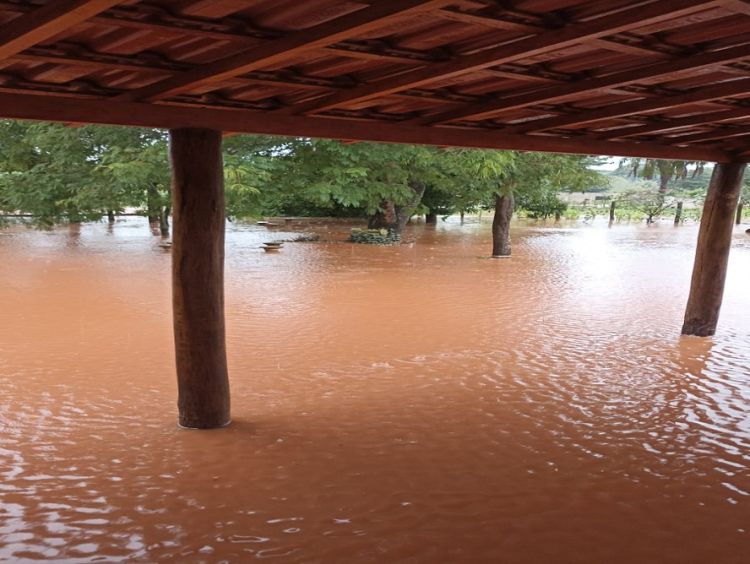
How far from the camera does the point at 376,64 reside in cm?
413

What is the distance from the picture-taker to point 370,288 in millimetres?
13828

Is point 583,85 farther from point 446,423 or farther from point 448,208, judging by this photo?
point 448,208

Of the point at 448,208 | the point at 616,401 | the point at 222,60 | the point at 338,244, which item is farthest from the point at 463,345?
the point at 448,208

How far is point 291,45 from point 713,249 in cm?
792

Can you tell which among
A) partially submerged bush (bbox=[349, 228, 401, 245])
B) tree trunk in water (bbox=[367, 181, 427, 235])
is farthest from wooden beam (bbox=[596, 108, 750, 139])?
partially submerged bush (bbox=[349, 228, 401, 245])

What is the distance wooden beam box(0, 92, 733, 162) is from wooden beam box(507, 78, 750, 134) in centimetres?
58

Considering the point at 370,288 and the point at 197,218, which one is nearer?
the point at 197,218

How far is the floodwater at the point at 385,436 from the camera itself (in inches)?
161

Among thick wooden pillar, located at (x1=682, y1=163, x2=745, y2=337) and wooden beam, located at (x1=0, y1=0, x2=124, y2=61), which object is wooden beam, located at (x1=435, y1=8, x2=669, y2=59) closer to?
wooden beam, located at (x1=0, y1=0, x2=124, y2=61)

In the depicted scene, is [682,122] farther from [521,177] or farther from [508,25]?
[521,177]

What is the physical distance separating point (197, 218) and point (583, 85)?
3183 millimetres

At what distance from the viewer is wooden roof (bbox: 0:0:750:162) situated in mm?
2961

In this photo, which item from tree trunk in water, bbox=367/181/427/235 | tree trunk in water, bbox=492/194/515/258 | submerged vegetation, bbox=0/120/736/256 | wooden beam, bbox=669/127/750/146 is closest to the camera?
wooden beam, bbox=669/127/750/146

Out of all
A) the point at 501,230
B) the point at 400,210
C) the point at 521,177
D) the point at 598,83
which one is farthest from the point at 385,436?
the point at 400,210
